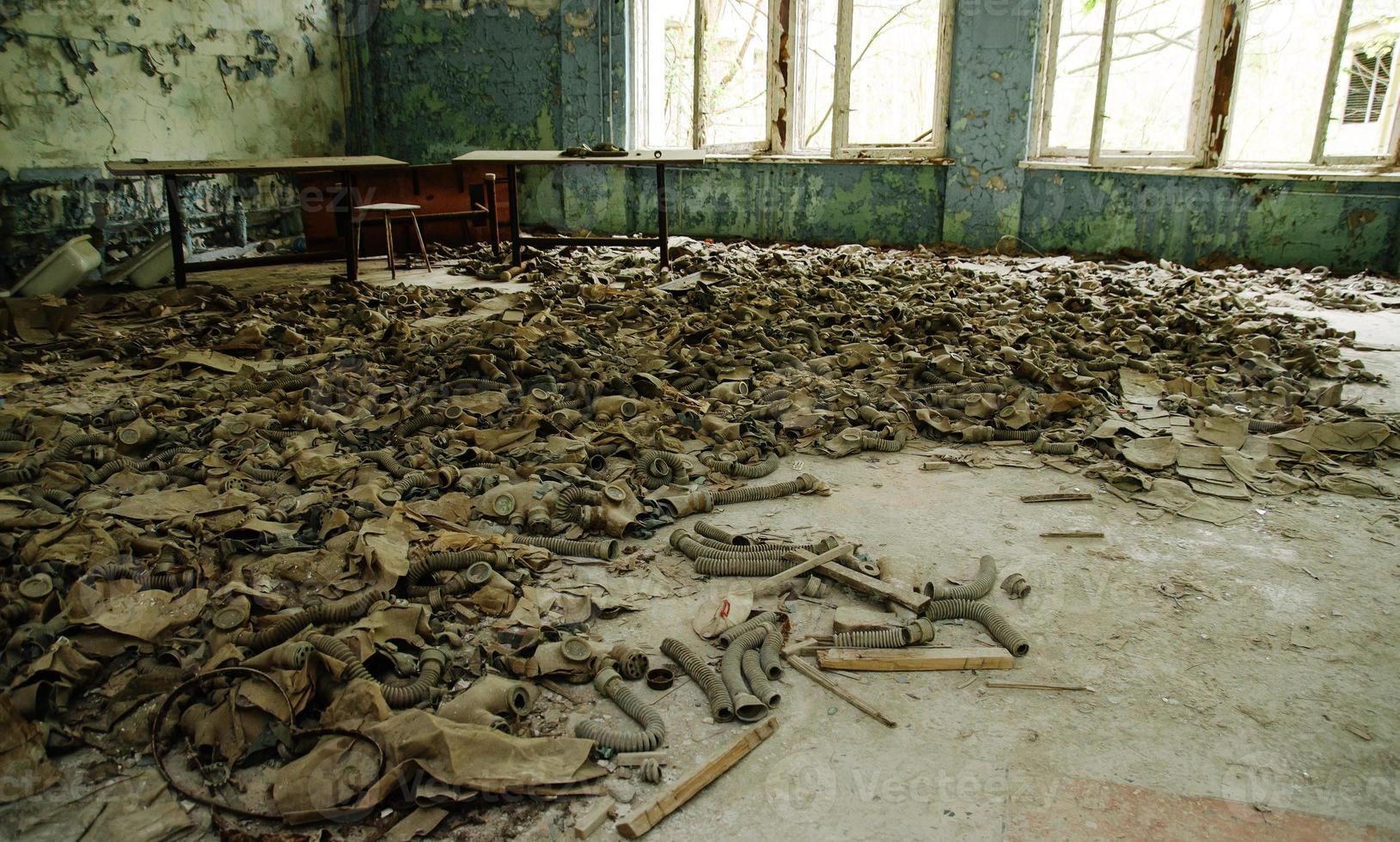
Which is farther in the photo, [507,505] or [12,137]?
[12,137]

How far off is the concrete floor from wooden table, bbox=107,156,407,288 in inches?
213

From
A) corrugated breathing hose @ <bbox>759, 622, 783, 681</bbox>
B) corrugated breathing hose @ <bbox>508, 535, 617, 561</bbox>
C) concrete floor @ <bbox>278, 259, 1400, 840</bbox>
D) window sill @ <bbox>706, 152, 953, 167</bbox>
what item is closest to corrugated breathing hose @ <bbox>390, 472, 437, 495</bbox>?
corrugated breathing hose @ <bbox>508, 535, 617, 561</bbox>

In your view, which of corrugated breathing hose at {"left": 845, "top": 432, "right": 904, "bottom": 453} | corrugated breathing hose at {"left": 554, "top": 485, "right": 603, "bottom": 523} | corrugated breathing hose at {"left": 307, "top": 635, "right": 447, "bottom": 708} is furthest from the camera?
corrugated breathing hose at {"left": 845, "top": 432, "right": 904, "bottom": 453}

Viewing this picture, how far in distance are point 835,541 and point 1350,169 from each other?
780 cm

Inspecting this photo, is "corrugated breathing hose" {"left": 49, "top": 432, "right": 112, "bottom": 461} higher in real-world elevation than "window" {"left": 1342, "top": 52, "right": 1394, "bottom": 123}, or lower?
lower

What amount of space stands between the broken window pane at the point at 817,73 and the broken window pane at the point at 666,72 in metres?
1.33

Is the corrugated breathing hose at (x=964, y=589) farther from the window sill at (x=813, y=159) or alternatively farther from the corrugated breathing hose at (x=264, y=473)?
the window sill at (x=813, y=159)

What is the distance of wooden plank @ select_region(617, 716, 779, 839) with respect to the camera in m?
1.70

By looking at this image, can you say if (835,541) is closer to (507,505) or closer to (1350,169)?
(507,505)

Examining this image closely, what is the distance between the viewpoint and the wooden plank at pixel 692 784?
1.70 m

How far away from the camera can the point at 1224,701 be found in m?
2.08

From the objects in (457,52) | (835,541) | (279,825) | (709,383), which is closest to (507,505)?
(835,541)

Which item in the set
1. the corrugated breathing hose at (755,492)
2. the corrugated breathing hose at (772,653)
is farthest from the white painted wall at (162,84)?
the corrugated breathing hose at (772,653)

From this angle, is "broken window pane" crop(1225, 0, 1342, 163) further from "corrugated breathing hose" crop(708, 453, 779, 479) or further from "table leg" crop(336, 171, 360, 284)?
"table leg" crop(336, 171, 360, 284)
